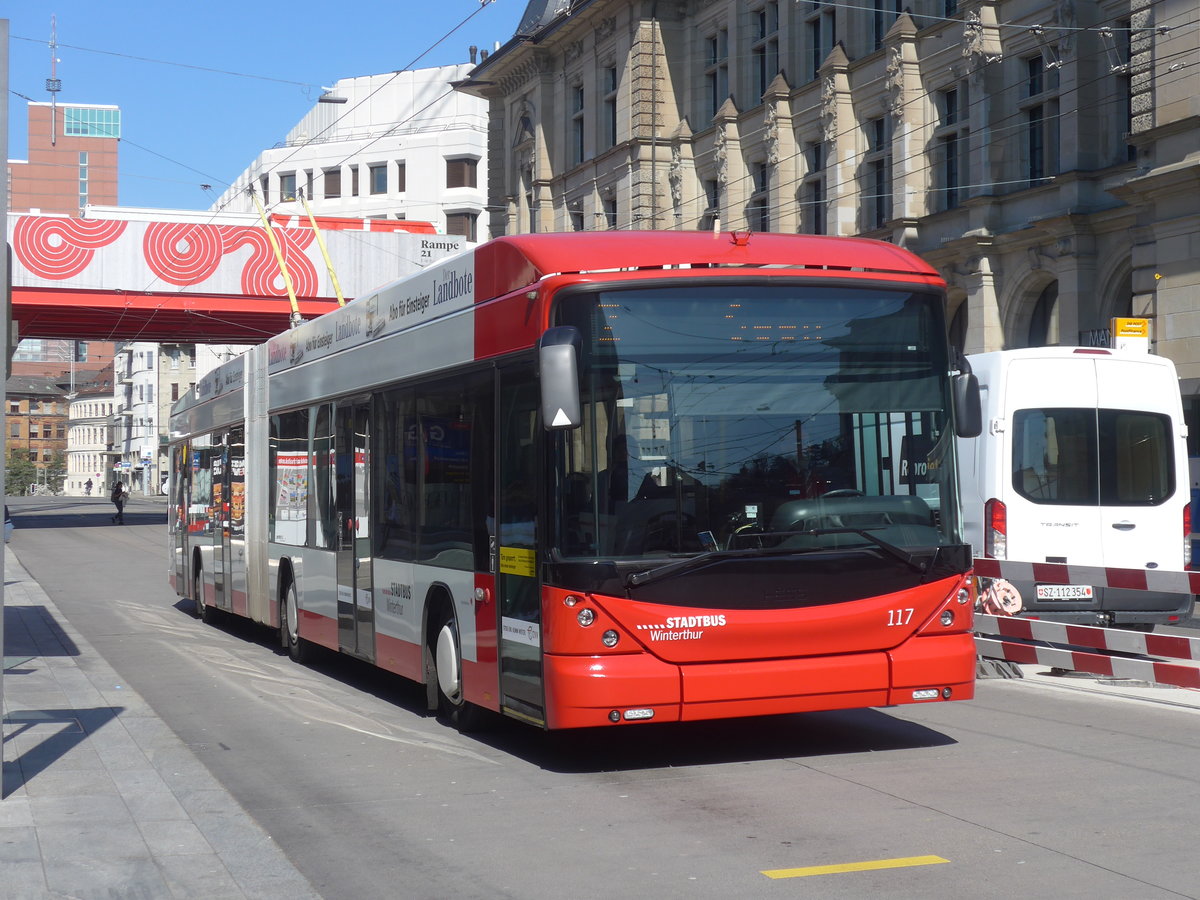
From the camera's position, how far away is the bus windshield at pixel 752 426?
8.23 metres

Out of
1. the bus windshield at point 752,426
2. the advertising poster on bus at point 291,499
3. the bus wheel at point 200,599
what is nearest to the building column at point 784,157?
the bus wheel at point 200,599

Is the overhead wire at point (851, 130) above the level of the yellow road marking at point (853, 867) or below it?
above

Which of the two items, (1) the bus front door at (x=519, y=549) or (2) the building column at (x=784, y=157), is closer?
(1) the bus front door at (x=519, y=549)

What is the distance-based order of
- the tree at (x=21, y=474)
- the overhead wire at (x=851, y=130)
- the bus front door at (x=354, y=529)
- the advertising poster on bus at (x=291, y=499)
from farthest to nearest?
the tree at (x=21, y=474), the overhead wire at (x=851, y=130), the advertising poster on bus at (x=291, y=499), the bus front door at (x=354, y=529)

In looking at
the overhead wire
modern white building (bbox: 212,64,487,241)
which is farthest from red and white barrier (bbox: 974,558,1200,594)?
modern white building (bbox: 212,64,487,241)

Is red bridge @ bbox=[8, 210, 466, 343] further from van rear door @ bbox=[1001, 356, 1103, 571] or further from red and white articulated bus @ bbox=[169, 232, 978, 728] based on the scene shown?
red and white articulated bus @ bbox=[169, 232, 978, 728]

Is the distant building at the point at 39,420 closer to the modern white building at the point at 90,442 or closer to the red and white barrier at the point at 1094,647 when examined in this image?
the modern white building at the point at 90,442

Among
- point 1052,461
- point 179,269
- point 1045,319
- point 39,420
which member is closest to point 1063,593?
point 1052,461

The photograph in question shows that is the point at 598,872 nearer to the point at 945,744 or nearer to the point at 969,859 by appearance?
the point at 969,859

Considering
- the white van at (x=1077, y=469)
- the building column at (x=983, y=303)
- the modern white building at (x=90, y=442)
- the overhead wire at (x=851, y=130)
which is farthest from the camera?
the modern white building at (x=90, y=442)

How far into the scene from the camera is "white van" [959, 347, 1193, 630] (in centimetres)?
1429

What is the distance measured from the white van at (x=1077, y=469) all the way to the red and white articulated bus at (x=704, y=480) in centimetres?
540

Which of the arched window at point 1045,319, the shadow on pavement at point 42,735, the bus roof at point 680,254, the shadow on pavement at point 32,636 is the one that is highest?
the arched window at point 1045,319

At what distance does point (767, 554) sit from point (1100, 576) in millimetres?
3836
